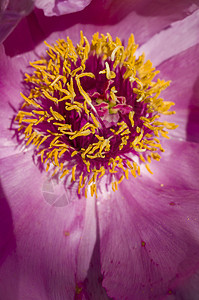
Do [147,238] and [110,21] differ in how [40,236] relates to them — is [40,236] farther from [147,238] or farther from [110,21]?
[110,21]

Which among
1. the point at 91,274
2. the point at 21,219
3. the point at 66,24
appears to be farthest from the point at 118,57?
the point at 91,274

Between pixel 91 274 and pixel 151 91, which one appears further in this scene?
pixel 151 91

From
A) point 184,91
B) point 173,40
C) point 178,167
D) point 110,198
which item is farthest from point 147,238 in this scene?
point 173,40

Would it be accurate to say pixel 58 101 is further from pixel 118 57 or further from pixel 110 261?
pixel 110 261

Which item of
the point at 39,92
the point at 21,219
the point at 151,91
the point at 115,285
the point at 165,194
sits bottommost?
the point at 115,285

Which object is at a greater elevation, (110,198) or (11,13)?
(11,13)

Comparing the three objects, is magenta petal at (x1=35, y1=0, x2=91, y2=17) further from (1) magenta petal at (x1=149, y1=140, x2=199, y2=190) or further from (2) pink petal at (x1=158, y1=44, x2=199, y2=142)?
(1) magenta petal at (x1=149, y1=140, x2=199, y2=190)

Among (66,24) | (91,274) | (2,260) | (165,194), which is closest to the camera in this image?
(2,260)

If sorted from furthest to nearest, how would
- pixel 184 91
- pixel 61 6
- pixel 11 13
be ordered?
1. pixel 184 91
2. pixel 61 6
3. pixel 11 13
